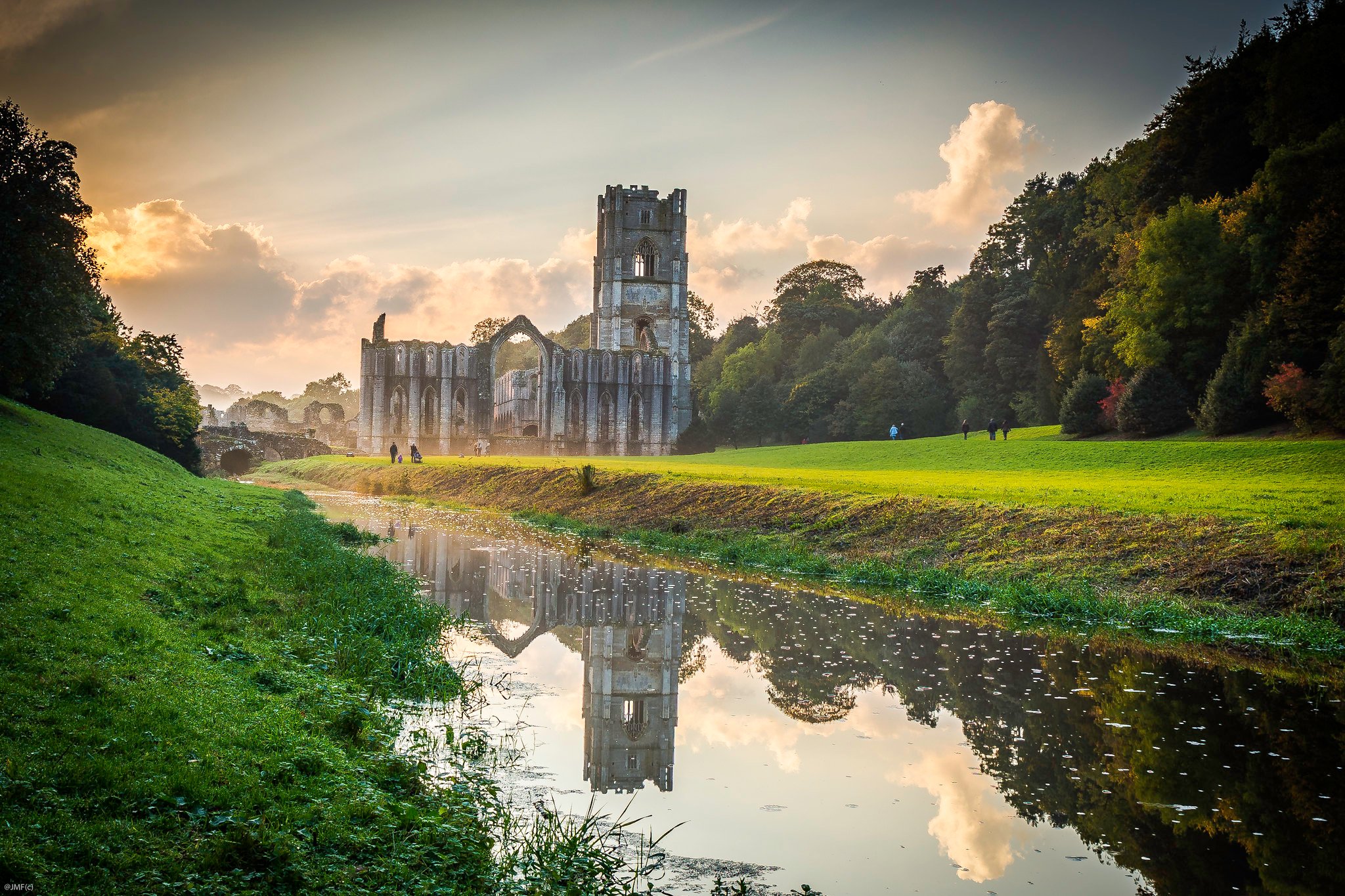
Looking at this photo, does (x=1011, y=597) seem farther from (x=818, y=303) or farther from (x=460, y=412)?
(x=818, y=303)

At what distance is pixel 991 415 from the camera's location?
61906 millimetres

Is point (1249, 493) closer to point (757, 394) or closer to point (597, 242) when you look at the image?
point (757, 394)

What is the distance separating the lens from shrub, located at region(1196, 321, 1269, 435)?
34500 mm

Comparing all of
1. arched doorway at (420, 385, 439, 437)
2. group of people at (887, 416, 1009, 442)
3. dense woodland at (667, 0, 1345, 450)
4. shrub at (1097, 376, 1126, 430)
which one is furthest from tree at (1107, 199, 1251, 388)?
arched doorway at (420, 385, 439, 437)

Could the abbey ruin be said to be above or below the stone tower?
below

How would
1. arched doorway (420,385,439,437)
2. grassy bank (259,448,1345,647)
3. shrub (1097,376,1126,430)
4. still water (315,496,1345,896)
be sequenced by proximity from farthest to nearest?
arched doorway (420,385,439,437)
shrub (1097,376,1126,430)
grassy bank (259,448,1345,647)
still water (315,496,1345,896)

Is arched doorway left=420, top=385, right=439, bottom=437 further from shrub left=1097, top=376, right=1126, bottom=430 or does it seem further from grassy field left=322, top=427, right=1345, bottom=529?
shrub left=1097, top=376, right=1126, bottom=430

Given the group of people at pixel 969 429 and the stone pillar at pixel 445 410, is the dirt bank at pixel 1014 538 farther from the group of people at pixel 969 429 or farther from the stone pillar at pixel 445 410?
the stone pillar at pixel 445 410

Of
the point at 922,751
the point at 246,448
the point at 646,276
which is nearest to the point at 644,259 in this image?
the point at 646,276

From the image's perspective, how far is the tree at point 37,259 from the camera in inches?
945

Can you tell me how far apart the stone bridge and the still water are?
61.4 metres

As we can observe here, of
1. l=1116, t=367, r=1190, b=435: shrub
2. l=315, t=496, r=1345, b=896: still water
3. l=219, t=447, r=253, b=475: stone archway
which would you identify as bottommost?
l=219, t=447, r=253, b=475: stone archway

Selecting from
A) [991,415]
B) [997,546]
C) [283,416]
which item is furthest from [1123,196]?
[283,416]

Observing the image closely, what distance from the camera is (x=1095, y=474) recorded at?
27.8 metres
